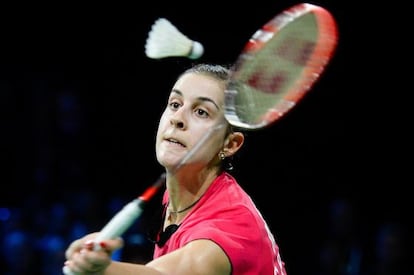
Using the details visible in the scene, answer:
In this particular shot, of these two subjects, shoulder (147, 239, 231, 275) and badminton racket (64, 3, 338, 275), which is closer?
shoulder (147, 239, 231, 275)

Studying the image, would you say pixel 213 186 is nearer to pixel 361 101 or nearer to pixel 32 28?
pixel 361 101

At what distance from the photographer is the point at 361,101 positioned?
6.71 meters

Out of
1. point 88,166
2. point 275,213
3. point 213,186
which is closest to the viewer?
point 213,186

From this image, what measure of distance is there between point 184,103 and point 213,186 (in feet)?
1.30

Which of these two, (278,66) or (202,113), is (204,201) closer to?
(202,113)

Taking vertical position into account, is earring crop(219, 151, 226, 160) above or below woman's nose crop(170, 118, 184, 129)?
below

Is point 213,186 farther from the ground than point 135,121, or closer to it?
farther from the ground

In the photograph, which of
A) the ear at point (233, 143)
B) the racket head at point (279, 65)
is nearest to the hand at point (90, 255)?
the racket head at point (279, 65)

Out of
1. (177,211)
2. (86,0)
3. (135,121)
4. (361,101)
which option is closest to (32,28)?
(86,0)

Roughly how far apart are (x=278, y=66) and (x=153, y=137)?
406 centimetres

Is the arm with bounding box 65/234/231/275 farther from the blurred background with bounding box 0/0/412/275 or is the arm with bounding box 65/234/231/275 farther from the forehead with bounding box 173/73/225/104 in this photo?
the blurred background with bounding box 0/0/412/275

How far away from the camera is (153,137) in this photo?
23.5 ft

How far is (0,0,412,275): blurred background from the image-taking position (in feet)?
19.9

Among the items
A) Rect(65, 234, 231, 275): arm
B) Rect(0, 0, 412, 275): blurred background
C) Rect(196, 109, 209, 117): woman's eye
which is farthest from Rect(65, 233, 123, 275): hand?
Rect(0, 0, 412, 275): blurred background
